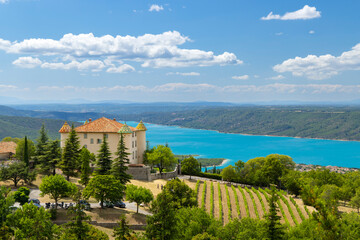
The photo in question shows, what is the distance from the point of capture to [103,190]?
35.7m

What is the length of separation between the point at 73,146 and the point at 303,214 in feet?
108

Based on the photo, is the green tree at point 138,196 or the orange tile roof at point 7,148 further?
the orange tile roof at point 7,148

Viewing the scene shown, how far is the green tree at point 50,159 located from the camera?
45.0 metres

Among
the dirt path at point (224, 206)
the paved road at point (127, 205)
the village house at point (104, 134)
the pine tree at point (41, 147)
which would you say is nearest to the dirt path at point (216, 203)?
the dirt path at point (224, 206)

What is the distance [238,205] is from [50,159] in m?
26.1

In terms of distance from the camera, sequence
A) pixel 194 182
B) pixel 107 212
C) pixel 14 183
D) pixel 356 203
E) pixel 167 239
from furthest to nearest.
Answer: pixel 194 182, pixel 356 203, pixel 14 183, pixel 107 212, pixel 167 239

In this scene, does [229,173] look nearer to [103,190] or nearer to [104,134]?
[104,134]

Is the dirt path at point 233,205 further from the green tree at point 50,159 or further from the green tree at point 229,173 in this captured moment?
the green tree at point 50,159

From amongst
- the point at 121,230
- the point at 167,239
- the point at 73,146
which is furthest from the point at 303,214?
the point at 73,146

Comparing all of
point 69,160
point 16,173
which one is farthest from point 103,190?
point 16,173

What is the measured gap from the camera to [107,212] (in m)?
35.9

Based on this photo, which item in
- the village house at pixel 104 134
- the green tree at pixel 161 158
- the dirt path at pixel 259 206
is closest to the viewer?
the dirt path at pixel 259 206

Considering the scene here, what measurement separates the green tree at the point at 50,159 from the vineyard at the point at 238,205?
19904 millimetres

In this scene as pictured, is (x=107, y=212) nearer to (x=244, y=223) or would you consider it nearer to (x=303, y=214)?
(x=244, y=223)
